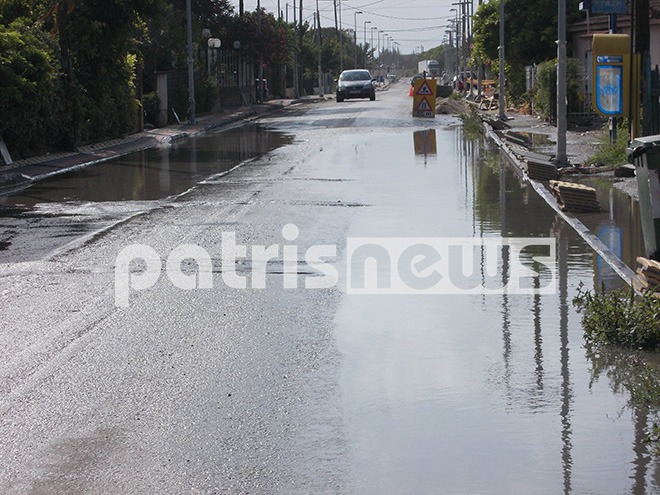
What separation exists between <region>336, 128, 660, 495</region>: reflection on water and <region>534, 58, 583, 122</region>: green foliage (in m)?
21.3

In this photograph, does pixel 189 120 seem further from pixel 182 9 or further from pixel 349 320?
pixel 349 320

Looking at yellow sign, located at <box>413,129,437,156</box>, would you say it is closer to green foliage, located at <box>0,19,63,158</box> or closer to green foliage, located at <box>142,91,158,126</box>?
green foliage, located at <box>0,19,63,158</box>

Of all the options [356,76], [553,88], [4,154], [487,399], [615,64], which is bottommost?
[487,399]

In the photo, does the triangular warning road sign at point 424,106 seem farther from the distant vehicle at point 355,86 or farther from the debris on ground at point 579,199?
the debris on ground at point 579,199

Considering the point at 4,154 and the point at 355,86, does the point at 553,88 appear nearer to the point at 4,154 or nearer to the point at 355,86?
the point at 4,154

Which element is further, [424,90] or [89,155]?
[424,90]

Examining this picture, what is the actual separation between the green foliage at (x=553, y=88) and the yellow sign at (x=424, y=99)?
22.5 ft

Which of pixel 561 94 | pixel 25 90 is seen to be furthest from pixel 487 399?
pixel 25 90

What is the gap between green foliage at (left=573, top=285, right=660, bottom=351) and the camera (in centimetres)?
727

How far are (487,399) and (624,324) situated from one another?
5.35 feet

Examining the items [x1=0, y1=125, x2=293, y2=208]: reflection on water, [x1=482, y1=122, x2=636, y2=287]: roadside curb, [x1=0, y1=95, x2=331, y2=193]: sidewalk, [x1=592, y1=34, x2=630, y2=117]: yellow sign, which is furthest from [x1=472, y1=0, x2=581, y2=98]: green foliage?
[x1=482, y1=122, x2=636, y2=287]: roadside curb

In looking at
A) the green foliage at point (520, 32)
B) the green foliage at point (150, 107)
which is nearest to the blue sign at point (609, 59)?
the green foliage at point (520, 32)

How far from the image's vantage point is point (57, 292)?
947cm

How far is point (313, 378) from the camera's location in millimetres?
6785
